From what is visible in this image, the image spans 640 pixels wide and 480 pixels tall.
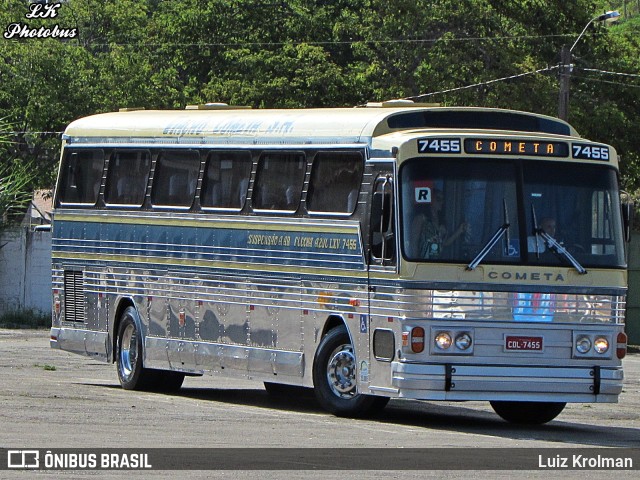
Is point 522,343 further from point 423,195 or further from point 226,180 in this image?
point 226,180

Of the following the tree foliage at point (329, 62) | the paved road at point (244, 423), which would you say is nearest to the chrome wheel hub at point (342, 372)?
the paved road at point (244, 423)

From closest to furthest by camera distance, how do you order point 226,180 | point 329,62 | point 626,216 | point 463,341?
point 463,341, point 626,216, point 226,180, point 329,62

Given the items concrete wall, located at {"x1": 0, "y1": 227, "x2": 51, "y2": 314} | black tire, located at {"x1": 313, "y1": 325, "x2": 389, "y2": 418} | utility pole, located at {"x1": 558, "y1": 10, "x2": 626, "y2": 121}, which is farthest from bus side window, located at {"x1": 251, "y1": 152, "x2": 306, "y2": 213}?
concrete wall, located at {"x1": 0, "y1": 227, "x2": 51, "y2": 314}

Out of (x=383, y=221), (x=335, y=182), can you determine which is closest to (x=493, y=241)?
(x=383, y=221)

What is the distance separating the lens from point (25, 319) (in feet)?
121

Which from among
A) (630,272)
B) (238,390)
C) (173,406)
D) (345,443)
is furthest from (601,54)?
(345,443)

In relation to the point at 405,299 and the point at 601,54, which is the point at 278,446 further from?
the point at 601,54

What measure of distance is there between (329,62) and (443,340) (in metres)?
31.8

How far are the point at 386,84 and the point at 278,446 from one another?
1278 inches

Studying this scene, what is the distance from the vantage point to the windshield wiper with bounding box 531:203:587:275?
52.2 feet

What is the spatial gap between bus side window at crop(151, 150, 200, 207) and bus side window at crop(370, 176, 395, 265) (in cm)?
372

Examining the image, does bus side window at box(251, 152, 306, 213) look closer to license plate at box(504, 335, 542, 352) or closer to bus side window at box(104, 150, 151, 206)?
bus side window at box(104, 150, 151, 206)

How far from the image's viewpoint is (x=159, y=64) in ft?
176

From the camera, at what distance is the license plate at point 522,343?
15695 mm
